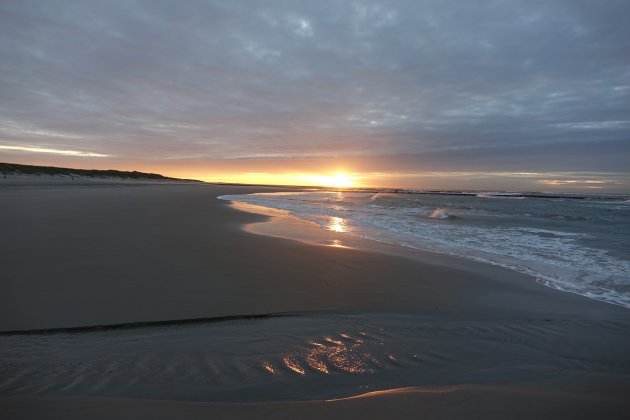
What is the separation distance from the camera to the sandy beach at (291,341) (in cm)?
270

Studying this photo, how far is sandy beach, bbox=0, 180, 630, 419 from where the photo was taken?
8.86 ft

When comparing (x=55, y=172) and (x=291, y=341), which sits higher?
(x=55, y=172)

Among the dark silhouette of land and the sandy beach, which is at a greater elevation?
the dark silhouette of land

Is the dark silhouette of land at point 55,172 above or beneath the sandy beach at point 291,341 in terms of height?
above

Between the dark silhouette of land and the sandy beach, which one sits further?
the dark silhouette of land

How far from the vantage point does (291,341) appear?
154 inches

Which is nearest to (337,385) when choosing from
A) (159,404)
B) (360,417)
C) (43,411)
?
(360,417)

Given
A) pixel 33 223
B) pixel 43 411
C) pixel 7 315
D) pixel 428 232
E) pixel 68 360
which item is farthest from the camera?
pixel 428 232

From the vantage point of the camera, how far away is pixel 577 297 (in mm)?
5941

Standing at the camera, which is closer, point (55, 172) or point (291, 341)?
point (291, 341)

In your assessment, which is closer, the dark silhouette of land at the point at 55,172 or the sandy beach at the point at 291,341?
the sandy beach at the point at 291,341

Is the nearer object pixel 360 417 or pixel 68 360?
pixel 360 417

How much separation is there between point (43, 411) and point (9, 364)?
113 centimetres

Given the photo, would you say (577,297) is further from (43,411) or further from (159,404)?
(43,411)
